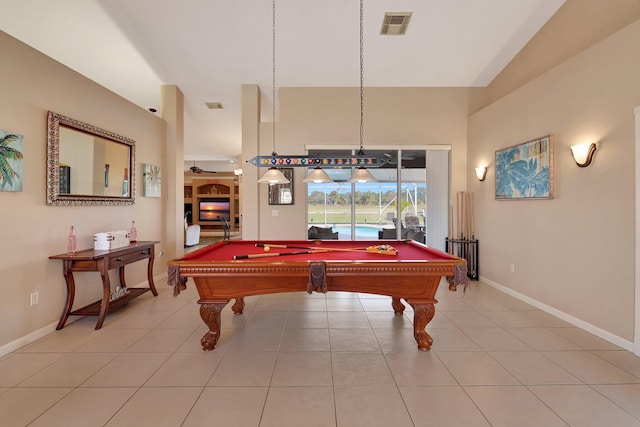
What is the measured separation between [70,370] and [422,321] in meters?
3.05

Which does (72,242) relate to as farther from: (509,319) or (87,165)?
(509,319)

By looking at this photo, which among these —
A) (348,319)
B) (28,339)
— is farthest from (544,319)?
(28,339)

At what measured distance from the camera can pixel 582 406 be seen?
6.61 feet

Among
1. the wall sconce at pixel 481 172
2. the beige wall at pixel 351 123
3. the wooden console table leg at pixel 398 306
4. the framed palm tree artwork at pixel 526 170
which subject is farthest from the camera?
the beige wall at pixel 351 123

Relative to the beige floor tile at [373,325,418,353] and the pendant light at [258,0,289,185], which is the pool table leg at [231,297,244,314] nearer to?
the pendant light at [258,0,289,185]

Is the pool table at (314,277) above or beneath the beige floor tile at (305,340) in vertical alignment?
above

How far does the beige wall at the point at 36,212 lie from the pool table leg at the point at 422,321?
12.3 ft

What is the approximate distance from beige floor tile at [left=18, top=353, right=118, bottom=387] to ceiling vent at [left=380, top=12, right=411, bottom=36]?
4992mm

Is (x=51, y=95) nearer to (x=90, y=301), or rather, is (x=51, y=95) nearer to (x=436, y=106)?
(x=90, y=301)

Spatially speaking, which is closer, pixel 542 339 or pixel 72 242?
pixel 542 339

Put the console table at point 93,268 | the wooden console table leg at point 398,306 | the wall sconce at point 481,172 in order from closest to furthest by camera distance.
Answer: the console table at point 93,268, the wooden console table leg at point 398,306, the wall sconce at point 481,172

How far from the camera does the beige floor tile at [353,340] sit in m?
2.83

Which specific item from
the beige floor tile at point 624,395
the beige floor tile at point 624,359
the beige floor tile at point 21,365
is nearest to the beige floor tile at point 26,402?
the beige floor tile at point 21,365

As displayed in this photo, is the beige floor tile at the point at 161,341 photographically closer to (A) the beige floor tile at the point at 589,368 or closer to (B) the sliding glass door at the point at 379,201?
(B) the sliding glass door at the point at 379,201
